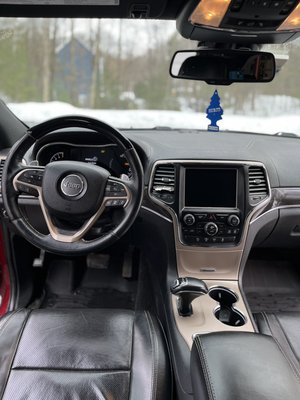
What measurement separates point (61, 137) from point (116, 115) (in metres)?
0.75

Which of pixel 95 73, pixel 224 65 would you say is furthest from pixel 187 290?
pixel 95 73

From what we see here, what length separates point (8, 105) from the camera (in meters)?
2.50

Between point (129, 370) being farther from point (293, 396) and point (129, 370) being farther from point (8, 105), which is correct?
point (8, 105)

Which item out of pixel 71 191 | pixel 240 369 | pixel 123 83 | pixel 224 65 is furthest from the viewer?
pixel 123 83

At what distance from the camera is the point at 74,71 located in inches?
154

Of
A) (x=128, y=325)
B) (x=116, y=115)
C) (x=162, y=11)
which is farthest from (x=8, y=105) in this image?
(x=128, y=325)

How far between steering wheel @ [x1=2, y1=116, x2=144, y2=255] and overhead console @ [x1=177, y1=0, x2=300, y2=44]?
56cm

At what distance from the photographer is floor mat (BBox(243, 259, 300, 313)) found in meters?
2.93

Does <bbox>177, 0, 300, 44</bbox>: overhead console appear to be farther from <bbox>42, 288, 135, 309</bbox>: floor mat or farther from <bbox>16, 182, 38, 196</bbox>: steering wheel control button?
<bbox>42, 288, 135, 309</bbox>: floor mat

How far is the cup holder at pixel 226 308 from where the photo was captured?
213cm

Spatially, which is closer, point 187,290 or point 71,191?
point 71,191

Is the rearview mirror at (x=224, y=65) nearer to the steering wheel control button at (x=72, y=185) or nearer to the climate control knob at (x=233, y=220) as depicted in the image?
the climate control knob at (x=233, y=220)

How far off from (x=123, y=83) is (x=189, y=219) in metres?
1.71

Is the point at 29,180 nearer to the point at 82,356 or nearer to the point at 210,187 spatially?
the point at 82,356
